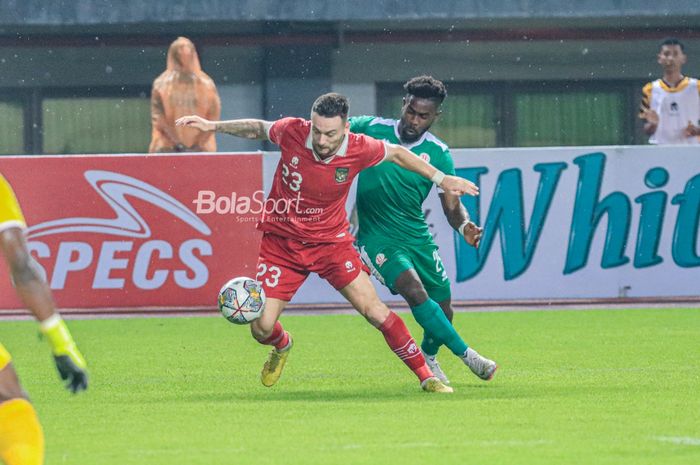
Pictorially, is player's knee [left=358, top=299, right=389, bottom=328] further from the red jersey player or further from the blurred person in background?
the blurred person in background

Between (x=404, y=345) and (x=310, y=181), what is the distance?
1131 mm

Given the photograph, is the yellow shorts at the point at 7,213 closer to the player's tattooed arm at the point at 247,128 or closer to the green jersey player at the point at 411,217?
the player's tattooed arm at the point at 247,128

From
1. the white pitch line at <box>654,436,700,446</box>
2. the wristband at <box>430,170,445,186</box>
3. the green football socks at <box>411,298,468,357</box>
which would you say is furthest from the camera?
the green football socks at <box>411,298,468,357</box>

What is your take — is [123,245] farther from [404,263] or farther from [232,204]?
[404,263]

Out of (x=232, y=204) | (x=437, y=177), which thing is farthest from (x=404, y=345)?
(x=232, y=204)

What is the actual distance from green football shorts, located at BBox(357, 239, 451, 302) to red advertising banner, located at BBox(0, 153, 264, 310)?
5.26 metres

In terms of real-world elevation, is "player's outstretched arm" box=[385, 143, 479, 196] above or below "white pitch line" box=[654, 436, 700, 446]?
above

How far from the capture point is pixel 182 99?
60.9 feet

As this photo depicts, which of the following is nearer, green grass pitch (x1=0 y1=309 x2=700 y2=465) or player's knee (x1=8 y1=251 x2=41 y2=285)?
player's knee (x1=8 y1=251 x2=41 y2=285)

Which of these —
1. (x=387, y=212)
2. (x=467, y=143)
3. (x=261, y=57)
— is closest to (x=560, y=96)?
(x=467, y=143)

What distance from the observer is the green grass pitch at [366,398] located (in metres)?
7.46

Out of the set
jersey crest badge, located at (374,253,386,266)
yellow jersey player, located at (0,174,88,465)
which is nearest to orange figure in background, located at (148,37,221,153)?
jersey crest badge, located at (374,253,386,266)

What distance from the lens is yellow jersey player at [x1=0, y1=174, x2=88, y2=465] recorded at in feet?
18.3

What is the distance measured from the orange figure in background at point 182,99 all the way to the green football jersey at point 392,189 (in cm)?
773
